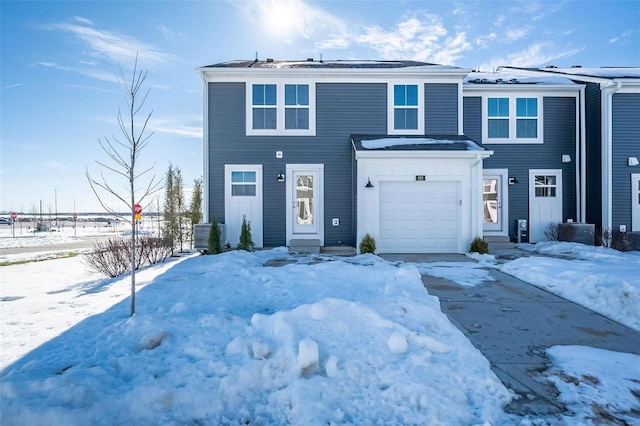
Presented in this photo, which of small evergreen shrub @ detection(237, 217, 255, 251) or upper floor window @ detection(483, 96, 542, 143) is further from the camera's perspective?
upper floor window @ detection(483, 96, 542, 143)

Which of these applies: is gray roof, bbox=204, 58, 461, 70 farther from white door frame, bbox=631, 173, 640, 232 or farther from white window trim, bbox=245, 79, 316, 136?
white door frame, bbox=631, 173, 640, 232

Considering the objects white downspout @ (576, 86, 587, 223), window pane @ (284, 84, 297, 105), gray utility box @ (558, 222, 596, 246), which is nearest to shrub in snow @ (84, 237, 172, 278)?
window pane @ (284, 84, 297, 105)

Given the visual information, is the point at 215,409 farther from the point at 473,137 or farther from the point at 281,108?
the point at 473,137

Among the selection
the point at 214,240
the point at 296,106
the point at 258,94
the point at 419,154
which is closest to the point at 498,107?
the point at 419,154

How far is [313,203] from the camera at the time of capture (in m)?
9.88

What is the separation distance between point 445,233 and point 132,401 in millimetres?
8551

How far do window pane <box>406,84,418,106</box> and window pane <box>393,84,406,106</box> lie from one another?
0.55 feet

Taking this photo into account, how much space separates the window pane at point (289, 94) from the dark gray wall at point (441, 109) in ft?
14.3

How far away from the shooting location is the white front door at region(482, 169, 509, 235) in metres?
10.8

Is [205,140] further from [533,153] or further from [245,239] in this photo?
[533,153]

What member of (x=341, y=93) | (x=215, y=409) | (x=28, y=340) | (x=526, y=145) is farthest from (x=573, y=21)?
(x=28, y=340)

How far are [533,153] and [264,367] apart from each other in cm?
1210

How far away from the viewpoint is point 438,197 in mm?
8992

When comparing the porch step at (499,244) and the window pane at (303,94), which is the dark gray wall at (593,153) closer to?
the porch step at (499,244)
